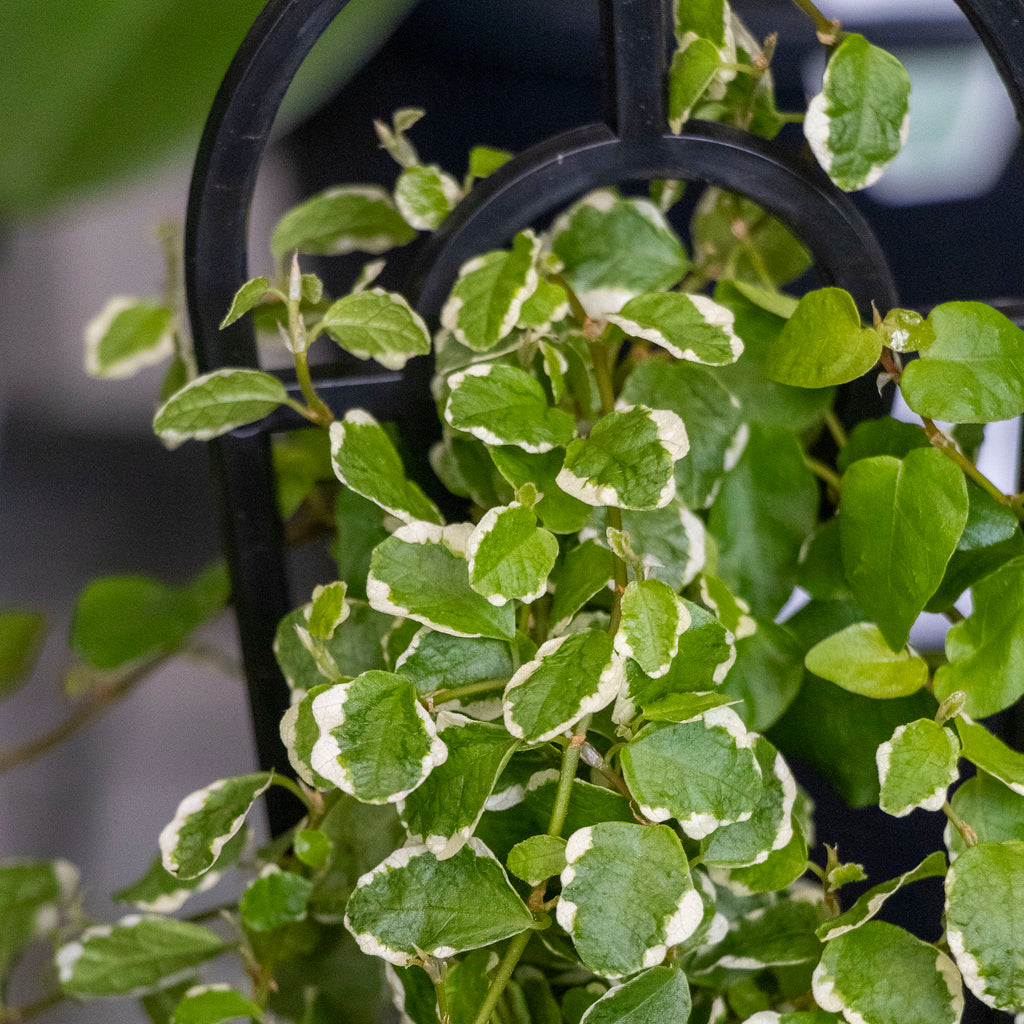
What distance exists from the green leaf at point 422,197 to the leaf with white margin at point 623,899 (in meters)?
0.31

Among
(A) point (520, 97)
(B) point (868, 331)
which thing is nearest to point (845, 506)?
(B) point (868, 331)

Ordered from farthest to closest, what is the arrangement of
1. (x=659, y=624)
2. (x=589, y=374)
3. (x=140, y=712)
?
1. (x=140, y=712)
2. (x=589, y=374)
3. (x=659, y=624)

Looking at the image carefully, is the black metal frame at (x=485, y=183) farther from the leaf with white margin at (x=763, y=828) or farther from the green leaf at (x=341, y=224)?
the leaf with white margin at (x=763, y=828)

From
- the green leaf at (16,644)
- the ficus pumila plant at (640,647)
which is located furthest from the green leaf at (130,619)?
the ficus pumila plant at (640,647)

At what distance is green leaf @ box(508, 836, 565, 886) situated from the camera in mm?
374

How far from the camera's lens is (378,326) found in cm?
44

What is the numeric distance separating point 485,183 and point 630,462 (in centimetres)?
16

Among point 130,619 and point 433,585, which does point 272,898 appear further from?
point 130,619

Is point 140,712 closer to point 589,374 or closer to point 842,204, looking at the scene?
point 589,374

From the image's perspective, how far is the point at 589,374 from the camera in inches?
18.9

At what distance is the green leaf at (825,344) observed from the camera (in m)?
0.40

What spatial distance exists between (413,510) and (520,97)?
75cm

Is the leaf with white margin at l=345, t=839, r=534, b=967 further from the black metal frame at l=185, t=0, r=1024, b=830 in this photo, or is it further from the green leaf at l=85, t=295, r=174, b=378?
the green leaf at l=85, t=295, r=174, b=378

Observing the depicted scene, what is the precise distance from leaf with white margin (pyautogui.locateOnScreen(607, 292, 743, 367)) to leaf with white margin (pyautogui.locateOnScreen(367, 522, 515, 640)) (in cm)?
11
